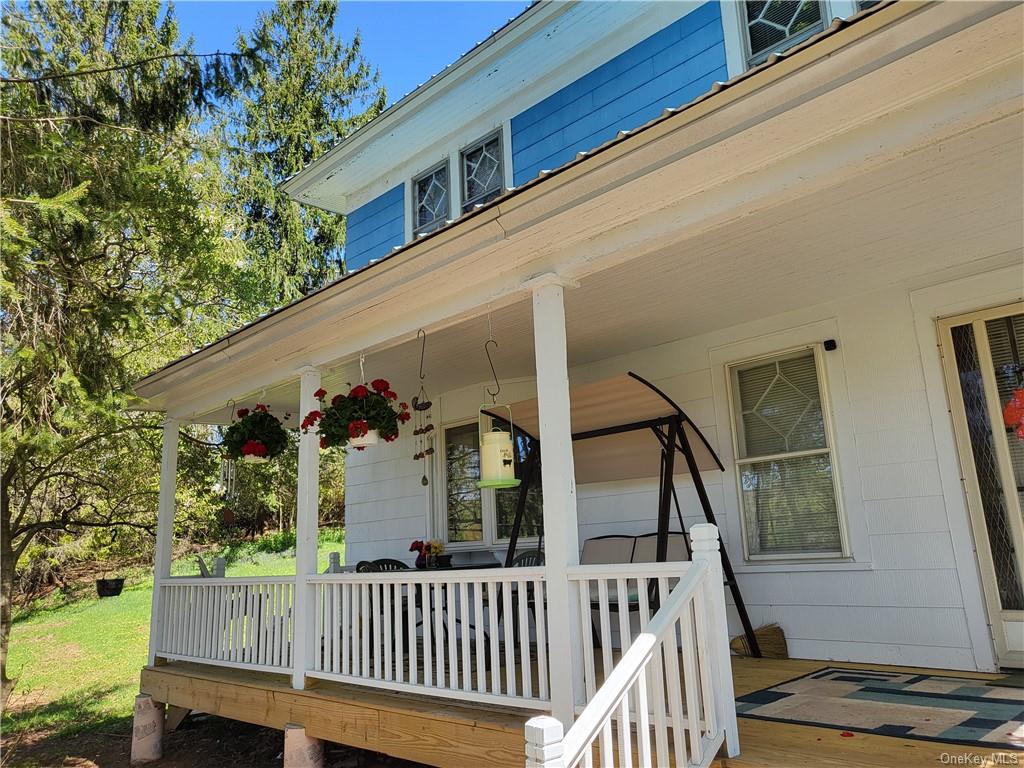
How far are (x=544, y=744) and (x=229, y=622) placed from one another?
14.7 ft

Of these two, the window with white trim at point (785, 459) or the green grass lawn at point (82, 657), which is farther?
the green grass lawn at point (82, 657)

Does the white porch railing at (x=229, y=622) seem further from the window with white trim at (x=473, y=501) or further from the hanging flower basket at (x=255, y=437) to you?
the window with white trim at (x=473, y=501)

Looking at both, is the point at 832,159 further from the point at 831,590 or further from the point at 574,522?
the point at 831,590

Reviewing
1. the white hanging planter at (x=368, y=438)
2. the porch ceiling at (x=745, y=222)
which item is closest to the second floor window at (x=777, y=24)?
the porch ceiling at (x=745, y=222)

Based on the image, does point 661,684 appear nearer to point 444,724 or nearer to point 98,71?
point 444,724

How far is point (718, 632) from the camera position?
282 cm

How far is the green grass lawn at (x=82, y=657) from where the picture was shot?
8086 millimetres

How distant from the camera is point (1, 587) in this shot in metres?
7.64

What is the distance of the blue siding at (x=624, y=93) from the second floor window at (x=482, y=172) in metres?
0.24

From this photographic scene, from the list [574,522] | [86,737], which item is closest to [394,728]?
[574,522]

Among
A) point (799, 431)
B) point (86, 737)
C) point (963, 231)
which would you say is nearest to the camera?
point (963, 231)

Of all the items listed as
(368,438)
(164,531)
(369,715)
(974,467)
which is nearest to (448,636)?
(369,715)

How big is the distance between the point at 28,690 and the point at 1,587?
2.34 m

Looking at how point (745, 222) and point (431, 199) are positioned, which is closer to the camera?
point (745, 222)
